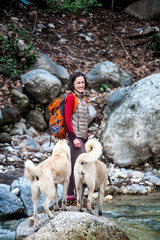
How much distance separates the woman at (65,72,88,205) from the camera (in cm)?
498

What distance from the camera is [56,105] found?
520 centimetres

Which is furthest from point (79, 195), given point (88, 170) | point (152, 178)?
point (152, 178)

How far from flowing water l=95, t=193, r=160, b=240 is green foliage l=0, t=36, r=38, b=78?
730 cm

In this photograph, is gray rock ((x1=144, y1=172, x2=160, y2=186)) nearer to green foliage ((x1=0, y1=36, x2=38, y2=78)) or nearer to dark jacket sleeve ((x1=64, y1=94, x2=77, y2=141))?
dark jacket sleeve ((x1=64, y1=94, x2=77, y2=141))

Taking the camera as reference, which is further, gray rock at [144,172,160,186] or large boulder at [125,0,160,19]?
large boulder at [125,0,160,19]

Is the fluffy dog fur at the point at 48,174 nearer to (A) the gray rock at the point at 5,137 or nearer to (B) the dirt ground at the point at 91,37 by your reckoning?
(A) the gray rock at the point at 5,137

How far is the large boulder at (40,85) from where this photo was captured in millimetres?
11758

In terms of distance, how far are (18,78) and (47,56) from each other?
1.92 m

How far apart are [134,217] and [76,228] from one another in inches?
114

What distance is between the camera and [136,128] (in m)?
9.80

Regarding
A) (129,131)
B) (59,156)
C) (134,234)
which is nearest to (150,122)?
(129,131)

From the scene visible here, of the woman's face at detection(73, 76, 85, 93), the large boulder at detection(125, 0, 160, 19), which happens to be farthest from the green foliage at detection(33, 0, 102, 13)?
the woman's face at detection(73, 76, 85, 93)

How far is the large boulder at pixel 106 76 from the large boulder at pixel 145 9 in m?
6.62

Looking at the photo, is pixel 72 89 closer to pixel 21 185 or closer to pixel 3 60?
pixel 21 185
